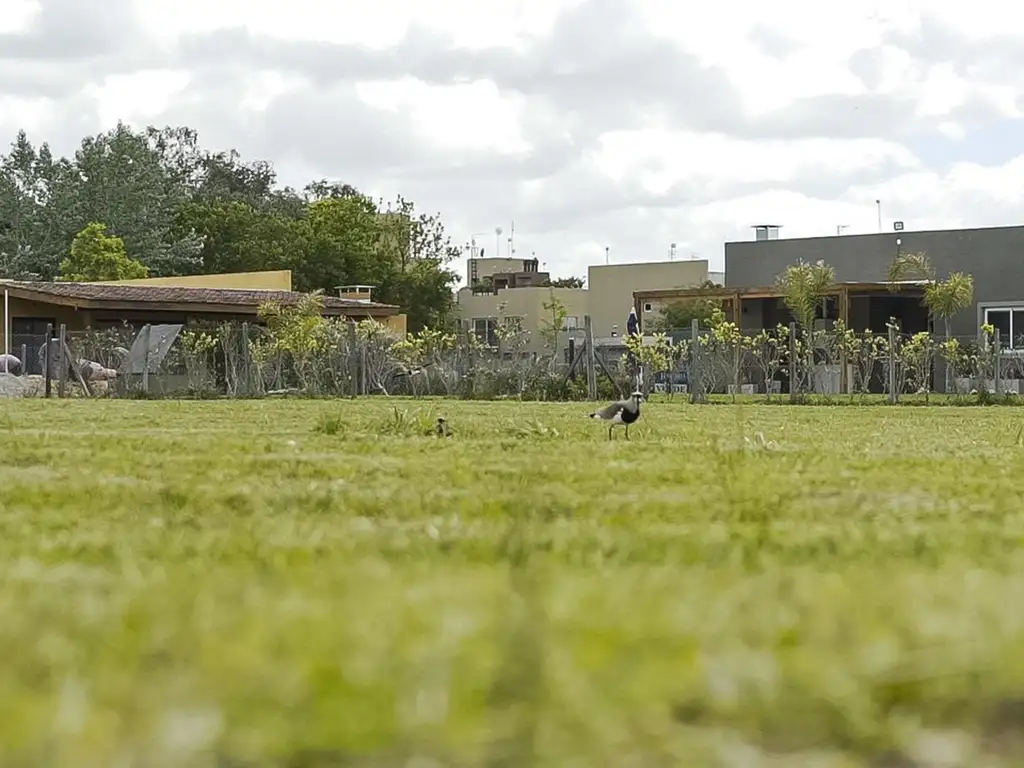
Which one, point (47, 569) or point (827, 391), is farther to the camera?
point (827, 391)

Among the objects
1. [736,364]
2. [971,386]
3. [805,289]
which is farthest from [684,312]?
[971,386]

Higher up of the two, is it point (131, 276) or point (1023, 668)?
point (131, 276)

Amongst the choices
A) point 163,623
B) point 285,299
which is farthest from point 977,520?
point 285,299

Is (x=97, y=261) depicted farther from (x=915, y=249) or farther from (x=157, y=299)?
(x=915, y=249)

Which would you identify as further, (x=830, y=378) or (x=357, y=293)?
(x=357, y=293)

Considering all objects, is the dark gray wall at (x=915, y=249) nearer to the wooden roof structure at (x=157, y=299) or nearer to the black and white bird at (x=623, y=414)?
the wooden roof structure at (x=157, y=299)

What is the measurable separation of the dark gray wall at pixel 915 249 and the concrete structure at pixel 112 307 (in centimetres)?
1109

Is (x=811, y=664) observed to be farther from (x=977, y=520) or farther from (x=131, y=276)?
(x=131, y=276)

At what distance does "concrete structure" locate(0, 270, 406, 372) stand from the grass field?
97.4ft

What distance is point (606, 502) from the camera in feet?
17.6

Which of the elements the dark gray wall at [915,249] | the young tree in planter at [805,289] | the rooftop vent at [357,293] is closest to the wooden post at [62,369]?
the young tree in planter at [805,289]

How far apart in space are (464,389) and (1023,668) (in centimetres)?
2326

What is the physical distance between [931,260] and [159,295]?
62.9 ft

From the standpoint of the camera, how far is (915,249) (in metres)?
40.5
